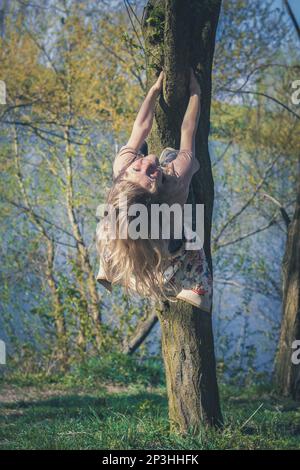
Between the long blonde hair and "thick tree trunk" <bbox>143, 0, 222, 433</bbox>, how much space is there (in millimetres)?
704

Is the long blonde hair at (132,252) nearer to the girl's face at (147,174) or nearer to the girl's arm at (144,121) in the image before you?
the girl's face at (147,174)

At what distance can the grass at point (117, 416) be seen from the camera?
5102 millimetres

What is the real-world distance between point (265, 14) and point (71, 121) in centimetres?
331

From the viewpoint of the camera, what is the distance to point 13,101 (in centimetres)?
1135

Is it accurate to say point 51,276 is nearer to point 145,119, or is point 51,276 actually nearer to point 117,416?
point 117,416

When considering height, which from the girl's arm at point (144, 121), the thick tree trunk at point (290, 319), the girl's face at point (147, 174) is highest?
the girl's arm at point (144, 121)

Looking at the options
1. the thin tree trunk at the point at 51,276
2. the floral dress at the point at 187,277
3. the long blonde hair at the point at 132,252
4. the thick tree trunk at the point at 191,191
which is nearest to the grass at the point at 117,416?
the thick tree trunk at the point at 191,191

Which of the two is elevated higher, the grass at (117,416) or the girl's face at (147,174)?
the girl's face at (147,174)

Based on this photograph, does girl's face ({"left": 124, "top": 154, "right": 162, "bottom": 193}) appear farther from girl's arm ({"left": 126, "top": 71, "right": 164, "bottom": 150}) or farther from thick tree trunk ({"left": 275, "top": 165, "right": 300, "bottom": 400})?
thick tree trunk ({"left": 275, "top": 165, "right": 300, "bottom": 400})

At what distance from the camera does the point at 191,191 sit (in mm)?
5391

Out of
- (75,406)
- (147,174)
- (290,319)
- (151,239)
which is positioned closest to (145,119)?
(147,174)

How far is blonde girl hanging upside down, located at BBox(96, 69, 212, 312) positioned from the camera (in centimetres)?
454

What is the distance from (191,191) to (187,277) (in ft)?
2.48

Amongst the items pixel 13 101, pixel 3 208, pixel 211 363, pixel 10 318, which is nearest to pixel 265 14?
pixel 13 101
